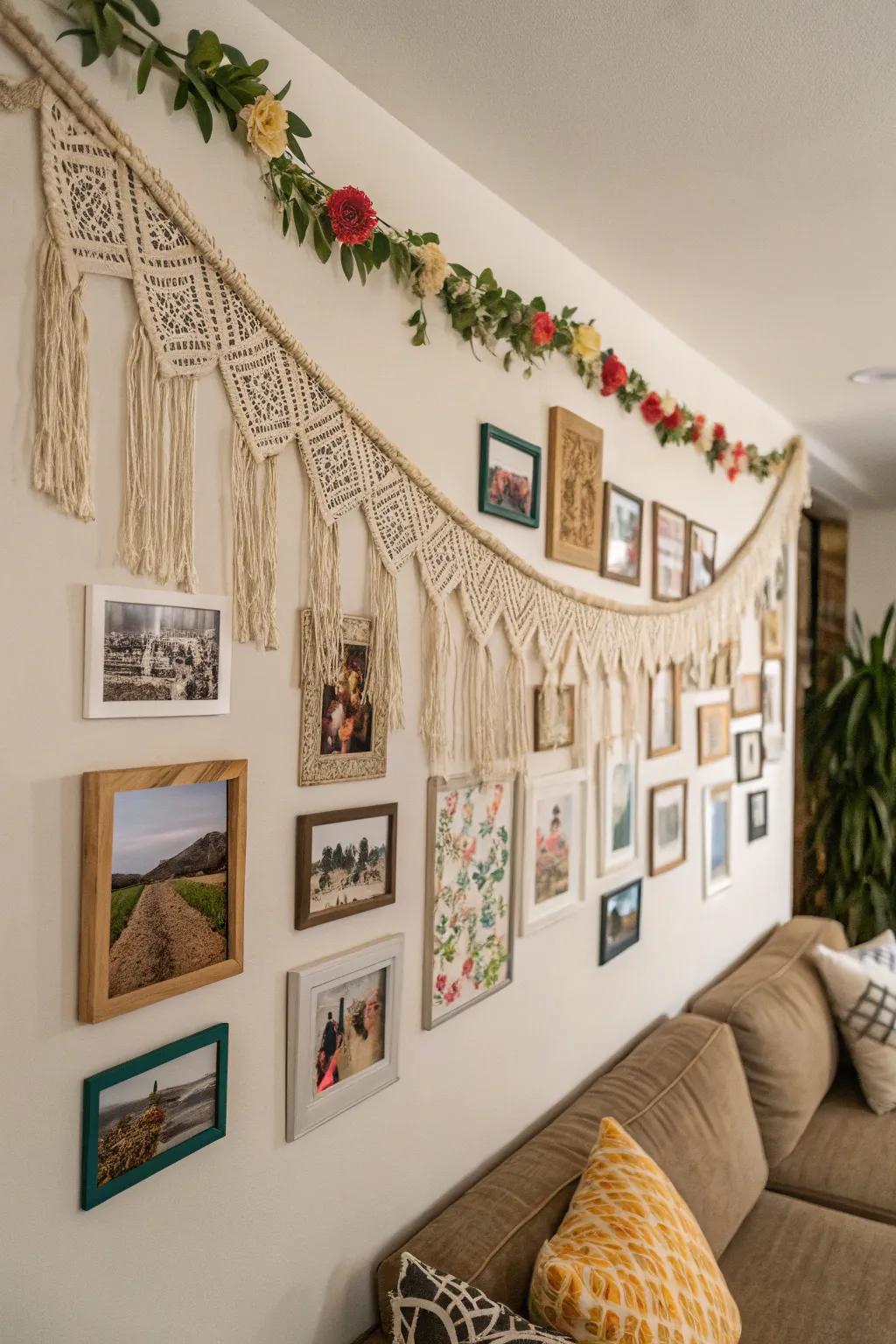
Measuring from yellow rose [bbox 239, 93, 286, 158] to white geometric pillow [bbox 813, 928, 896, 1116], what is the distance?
8.35 feet

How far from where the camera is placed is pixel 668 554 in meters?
2.52

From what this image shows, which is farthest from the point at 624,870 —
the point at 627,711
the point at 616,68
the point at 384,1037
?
the point at 616,68

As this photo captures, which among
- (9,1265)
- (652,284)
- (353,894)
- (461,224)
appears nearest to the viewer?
Result: (9,1265)

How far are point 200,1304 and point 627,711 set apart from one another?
58.5 inches

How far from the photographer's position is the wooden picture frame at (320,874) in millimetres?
1354

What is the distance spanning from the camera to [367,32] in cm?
134

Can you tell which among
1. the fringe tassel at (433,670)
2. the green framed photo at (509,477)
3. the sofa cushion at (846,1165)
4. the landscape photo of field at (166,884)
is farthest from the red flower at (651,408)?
the sofa cushion at (846,1165)

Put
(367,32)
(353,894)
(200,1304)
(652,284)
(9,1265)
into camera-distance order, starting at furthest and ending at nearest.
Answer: (652,284)
(353,894)
(367,32)
(200,1304)
(9,1265)

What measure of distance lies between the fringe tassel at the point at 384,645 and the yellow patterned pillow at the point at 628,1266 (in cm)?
84

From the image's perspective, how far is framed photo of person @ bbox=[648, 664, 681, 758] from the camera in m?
2.45

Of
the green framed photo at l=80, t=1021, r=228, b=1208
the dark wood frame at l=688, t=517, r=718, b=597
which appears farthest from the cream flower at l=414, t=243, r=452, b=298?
the dark wood frame at l=688, t=517, r=718, b=597

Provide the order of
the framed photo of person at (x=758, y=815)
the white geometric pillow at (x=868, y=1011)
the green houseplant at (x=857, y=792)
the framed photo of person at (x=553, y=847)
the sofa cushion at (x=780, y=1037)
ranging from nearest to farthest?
the framed photo of person at (x=553, y=847)
the sofa cushion at (x=780, y=1037)
the white geometric pillow at (x=868, y=1011)
the framed photo of person at (x=758, y=815)
the green houseplant at (x=857, y=792)

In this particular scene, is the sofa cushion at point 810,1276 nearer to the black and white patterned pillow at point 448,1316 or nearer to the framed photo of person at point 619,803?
the black and white patterned pillow at point 448,1316

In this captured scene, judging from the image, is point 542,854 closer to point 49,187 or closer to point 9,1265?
point 9,1265
